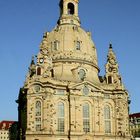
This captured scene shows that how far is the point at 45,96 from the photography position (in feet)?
226

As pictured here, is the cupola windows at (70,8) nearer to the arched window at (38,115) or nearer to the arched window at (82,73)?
the arched window at (82,73)

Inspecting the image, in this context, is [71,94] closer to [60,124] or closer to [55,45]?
[60,124]

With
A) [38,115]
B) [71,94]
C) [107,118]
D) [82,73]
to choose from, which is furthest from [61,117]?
[82,73]

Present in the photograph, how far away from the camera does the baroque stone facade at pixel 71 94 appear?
68.9m

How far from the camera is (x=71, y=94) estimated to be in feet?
234

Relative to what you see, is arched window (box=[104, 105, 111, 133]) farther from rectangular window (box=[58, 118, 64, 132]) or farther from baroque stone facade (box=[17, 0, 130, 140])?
rectangular window (box=[58, 118, 64, 132])

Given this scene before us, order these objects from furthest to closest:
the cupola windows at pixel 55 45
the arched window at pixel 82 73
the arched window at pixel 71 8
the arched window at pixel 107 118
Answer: the arched window at pixel 71 8 < the cupola windows at pixel 55 45 < the arched window at pixel 82 73 < the arched window at pixel 107 118

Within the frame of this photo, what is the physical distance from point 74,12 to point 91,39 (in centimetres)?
806

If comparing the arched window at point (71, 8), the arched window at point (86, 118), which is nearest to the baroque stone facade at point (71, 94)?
the arched window at point (86, 118)

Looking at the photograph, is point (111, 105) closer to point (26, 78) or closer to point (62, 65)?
point (62, 65)

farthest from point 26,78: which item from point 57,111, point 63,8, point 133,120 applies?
point 133,120

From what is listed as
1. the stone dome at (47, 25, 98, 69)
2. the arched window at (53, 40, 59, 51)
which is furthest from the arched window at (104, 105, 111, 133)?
the arched window at (53, 40, 59, 51)

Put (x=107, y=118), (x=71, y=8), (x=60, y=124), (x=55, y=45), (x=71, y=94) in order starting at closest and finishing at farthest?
(x=60, y=124) < (x=71, y=94) < (x=107, y=118) < (x=55, y=45) < (x=71, y=8)

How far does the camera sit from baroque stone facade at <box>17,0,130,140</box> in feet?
226
